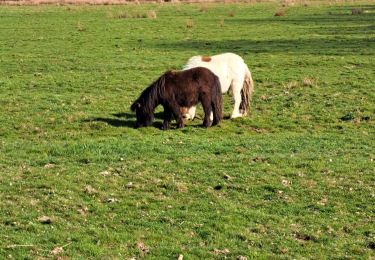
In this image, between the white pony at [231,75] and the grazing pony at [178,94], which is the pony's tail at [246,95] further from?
the grazing pony at [178,94]

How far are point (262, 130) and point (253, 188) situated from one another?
4699 mm

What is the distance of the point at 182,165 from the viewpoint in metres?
12.1

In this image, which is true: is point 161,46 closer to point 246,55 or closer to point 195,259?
point 246,55

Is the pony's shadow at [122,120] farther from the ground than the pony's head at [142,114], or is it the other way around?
the pony's head at [142,114]

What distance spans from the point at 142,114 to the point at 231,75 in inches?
103

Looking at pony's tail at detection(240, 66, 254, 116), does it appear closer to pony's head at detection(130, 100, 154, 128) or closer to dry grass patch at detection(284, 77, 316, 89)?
pony's head at detection(130, 100, 154, 128)

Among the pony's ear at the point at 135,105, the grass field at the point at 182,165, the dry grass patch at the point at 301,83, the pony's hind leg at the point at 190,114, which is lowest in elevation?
the grass field at the point at 182,165

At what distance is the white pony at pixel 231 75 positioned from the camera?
1579cm

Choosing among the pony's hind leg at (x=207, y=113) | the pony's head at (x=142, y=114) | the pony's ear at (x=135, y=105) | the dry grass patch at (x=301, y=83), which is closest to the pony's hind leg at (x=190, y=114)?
the pony's hind leg at (x=207, y=113)

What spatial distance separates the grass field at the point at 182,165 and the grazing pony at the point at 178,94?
459 millimetres

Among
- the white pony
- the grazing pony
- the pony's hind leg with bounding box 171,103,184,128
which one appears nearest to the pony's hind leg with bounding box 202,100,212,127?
the grazing pony

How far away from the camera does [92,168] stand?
1184cm

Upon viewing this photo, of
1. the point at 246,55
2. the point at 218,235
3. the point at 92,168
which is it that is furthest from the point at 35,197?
the point at 246,55

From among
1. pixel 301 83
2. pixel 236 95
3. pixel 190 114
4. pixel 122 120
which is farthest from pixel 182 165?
pixel 301 83
